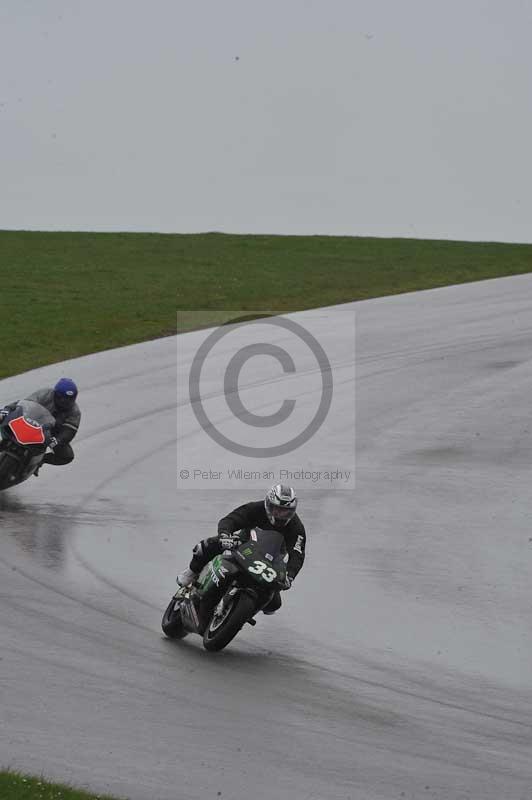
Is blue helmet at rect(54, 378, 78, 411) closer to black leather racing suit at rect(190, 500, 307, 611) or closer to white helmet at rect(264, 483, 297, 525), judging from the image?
black leather racing suit at rect(190, 500, 307, 611)

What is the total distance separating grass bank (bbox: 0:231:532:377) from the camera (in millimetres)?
32750

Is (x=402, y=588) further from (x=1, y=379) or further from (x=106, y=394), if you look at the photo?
(x=1, y=379)

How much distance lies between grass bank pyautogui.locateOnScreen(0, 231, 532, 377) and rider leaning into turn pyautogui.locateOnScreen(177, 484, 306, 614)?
1542cm

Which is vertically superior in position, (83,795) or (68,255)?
(68,255)

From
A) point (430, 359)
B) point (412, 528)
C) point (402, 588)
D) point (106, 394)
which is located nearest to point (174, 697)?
point (402, 588)

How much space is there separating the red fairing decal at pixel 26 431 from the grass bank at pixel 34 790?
8.79m

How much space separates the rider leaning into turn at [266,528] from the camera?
12438 mm

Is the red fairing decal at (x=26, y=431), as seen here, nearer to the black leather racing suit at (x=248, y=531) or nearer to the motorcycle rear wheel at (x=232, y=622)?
the black leather racing suit at (x=248, y=531)

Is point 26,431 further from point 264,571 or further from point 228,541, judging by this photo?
point 264,571

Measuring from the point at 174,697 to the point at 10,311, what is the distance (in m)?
25.7

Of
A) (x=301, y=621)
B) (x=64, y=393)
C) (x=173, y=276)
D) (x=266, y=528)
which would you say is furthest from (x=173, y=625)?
(x=173, y=276)

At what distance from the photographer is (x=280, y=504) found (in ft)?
40.8

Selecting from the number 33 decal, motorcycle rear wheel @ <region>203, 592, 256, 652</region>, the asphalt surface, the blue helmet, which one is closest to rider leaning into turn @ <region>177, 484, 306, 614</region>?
the number 33 decal

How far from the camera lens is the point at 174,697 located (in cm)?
1067
